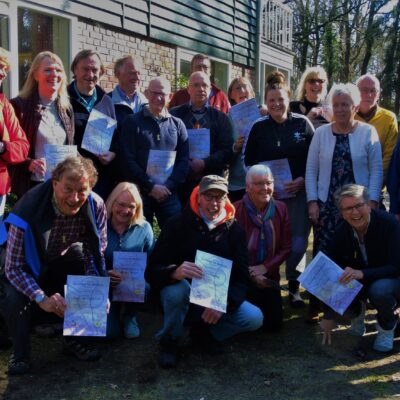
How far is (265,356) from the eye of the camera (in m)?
3.88

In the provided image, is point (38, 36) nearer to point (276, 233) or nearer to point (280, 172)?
point (280, 172)

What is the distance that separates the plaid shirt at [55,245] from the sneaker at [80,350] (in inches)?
19.7

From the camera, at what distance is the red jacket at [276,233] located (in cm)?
427

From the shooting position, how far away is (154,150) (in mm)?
4504

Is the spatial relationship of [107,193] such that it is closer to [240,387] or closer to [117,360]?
[117,360]

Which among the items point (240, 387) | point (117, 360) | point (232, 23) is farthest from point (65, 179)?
point (232, 23)

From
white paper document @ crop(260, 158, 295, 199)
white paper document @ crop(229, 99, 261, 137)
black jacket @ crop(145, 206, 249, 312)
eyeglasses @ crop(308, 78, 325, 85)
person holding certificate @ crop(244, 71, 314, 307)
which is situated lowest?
black jacket @ crop(145, 206, 249, 312)

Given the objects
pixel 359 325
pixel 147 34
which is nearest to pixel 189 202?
pixel 359 325

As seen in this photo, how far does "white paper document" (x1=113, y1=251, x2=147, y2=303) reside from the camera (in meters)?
4.04

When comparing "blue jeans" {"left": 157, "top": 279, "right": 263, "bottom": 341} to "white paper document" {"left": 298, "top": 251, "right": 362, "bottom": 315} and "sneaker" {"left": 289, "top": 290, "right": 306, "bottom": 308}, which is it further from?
"sneaker" {"left": 289, "top": 290, "right": 306, "bottom": 308}

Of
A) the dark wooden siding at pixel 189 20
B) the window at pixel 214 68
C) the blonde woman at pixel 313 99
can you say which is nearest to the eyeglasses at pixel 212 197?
the blonde woman at pixel 313 99

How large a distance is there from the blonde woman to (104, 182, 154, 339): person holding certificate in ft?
6.26

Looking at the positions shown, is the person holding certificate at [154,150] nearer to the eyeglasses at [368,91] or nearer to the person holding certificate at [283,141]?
the person holding certificate at [283,141]

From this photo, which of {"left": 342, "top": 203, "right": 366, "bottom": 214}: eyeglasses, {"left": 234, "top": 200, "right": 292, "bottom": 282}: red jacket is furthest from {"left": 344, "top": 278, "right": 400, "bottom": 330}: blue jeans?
{"left": 234, "top": 200, "right": 292, "bottom": 282}: red jacket
